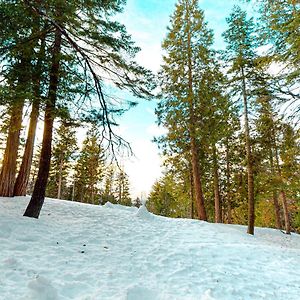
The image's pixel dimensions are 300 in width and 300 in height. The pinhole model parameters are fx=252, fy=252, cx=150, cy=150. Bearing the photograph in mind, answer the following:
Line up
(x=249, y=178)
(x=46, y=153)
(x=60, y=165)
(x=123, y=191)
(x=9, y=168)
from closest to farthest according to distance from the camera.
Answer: (x=46, y=153) < (x=9, y=168) < (x=249, y=178) < (x=60, y=165) < (x=123, y=191)

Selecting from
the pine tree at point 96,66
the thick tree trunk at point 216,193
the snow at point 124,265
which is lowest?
the snow at point 124,265

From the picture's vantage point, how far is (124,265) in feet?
15.3

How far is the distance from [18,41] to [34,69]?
2.41 feet

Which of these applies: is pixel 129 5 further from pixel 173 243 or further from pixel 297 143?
pixel 173 243

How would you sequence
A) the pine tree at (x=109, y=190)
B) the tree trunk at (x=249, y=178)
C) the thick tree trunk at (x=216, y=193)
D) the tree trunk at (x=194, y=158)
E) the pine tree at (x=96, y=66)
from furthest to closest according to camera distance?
the pine tree at (x=109, y=190), the thick tree trunk at (x=216, y=193), the tree trunk at (x=194, y=158), the tree trunk at (x=249, y=178), the pine tree at (x=96, y=66)

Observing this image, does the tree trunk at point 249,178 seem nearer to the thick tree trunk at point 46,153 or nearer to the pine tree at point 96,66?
the pine tree at point 96,66

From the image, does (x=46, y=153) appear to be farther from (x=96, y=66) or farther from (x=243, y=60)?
(x=243, y=60)

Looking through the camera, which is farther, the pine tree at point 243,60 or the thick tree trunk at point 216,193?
the thick tree trunk at point 216,193

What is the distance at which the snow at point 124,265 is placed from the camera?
11.7ft

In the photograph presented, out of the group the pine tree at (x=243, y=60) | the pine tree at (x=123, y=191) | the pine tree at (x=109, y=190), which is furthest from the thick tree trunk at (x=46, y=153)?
the pine tree at (x=123, y=191)

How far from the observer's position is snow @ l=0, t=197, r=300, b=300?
3.56m

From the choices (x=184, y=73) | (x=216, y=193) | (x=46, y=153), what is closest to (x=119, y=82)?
(x=46, y=153)

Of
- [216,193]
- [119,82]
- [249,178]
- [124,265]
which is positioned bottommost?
[124,265]

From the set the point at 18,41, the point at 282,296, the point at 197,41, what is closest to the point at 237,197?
the point at 197,41
